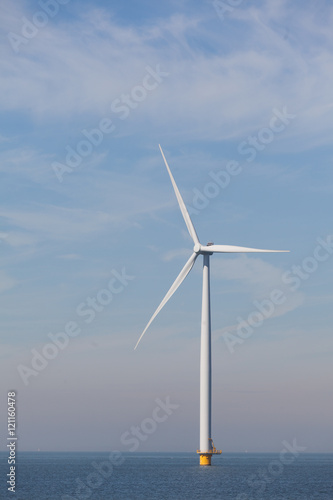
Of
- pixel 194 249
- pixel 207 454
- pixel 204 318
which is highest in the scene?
pixel 194 249

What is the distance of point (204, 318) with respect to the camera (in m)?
126

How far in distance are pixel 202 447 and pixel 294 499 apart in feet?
90.2

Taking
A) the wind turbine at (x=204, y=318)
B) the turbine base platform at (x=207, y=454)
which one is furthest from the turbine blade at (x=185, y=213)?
the turbine base platform at (x=207, y=454)

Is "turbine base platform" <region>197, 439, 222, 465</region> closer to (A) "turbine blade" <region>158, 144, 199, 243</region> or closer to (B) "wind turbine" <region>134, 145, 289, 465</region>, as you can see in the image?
(B) "wind turbine" <region>134, 145, 289, 465</region>

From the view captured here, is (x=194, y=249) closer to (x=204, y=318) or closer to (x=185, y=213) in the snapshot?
(x=185, y=213)

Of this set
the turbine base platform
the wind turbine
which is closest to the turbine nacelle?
the wind turbine

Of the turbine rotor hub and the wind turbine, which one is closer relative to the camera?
the wind turbine

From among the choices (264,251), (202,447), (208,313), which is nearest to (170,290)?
(208,313)

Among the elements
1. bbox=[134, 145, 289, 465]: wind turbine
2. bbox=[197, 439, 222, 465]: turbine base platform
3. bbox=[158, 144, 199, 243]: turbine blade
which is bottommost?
bbox=[197, 439, 222, 465]: turbine base platform

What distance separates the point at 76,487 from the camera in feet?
405

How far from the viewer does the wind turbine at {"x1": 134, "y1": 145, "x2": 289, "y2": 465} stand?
12281 centimetres

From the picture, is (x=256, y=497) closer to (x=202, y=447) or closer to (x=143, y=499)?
(x=143, y=499)

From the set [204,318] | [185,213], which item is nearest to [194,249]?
[185,213]

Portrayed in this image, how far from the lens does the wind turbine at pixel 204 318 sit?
123 m
